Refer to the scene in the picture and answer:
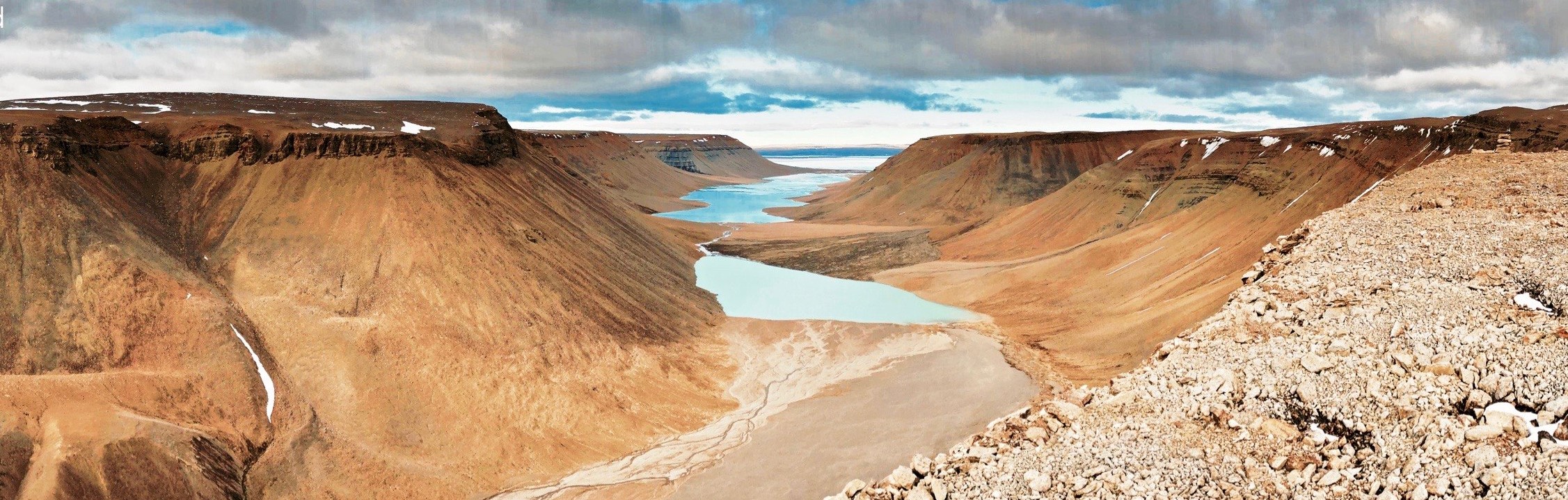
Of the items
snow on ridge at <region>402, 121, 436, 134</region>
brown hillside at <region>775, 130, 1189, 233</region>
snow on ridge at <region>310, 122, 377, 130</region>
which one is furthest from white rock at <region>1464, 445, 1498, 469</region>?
brown hillside at <region>775, 130, 1189, 233</region>

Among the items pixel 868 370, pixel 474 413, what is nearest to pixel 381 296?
pixel 474 413

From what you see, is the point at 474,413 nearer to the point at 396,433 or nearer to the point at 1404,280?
the point at 396,433

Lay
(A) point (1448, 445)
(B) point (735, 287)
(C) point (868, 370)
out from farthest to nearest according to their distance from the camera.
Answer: (B) point (735, 287), (C) point (868, 370), (A) point (1448, 445)

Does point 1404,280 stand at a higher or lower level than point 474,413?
higher

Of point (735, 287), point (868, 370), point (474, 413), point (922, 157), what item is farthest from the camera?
point (922, 157)

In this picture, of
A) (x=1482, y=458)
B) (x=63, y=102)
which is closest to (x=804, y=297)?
(x=63, y=102)

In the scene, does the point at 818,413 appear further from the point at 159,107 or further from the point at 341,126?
the point at 159,107

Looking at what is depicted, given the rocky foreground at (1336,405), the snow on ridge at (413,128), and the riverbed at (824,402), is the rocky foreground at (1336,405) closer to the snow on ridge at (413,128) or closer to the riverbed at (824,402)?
the riverbed at (824,402)
